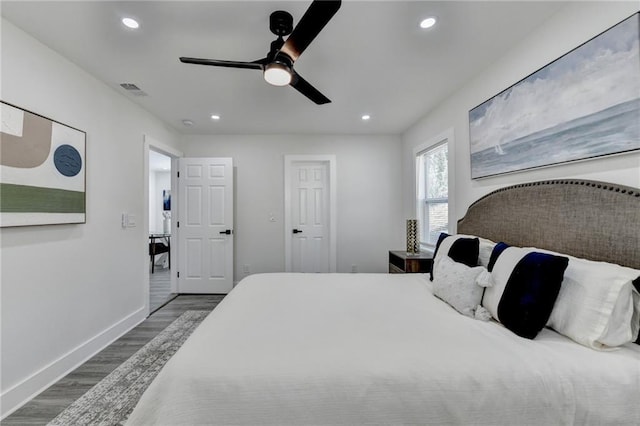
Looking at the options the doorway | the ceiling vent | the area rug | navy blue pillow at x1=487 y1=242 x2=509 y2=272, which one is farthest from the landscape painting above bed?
the doorway

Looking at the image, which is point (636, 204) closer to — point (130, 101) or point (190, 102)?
point (190, 102)

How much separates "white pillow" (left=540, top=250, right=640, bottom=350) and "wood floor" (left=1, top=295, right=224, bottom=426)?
9.44ft

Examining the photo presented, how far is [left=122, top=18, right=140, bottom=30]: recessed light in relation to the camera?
1.66 m

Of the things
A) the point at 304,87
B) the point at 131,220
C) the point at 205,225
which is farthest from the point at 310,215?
the point at 304,87

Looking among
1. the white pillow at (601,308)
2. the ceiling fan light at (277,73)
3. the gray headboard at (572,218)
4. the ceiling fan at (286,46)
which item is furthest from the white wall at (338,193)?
the white pillow at (601,308)

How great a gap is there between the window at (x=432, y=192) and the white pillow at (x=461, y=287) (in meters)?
1.52

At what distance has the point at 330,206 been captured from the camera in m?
4.20

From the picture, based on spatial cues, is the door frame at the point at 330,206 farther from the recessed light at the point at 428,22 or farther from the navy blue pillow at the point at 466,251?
the recessed light at the point at 428,22

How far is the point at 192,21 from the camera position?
1.67 metres

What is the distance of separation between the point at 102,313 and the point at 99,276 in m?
0.35

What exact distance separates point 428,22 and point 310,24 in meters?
0.88

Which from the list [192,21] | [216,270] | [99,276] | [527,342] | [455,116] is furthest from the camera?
[216,270]

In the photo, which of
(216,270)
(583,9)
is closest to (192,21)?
(583,9)

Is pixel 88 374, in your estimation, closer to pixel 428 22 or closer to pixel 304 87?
pixel 304 87
